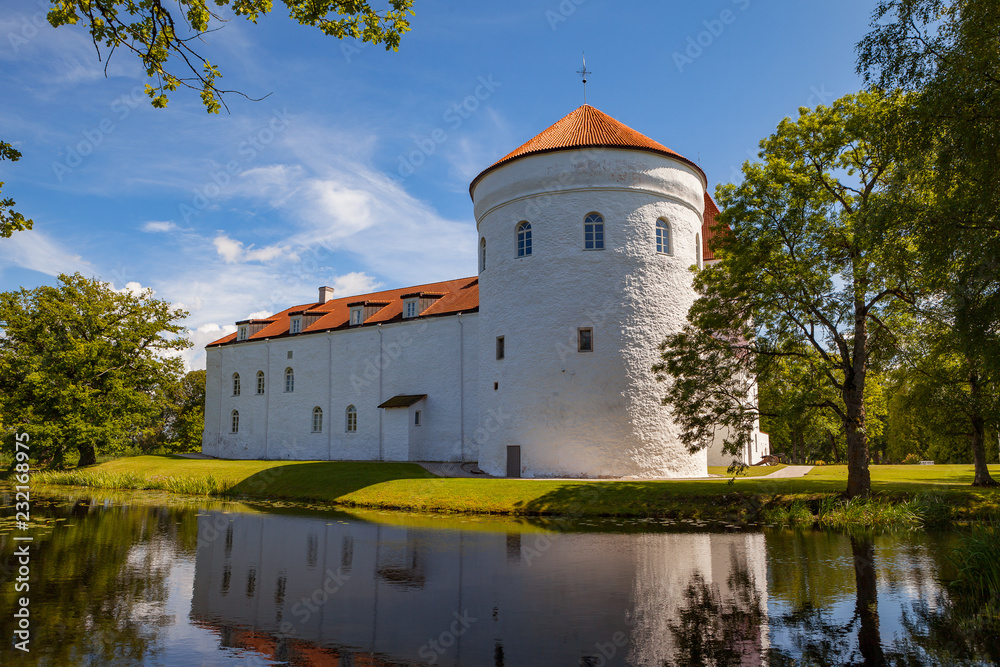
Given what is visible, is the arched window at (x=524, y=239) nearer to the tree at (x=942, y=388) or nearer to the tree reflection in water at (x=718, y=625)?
the tree at (x=942, y=388)

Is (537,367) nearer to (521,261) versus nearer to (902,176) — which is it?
(521,261)

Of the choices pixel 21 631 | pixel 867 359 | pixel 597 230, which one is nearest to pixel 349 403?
pixel 597 230

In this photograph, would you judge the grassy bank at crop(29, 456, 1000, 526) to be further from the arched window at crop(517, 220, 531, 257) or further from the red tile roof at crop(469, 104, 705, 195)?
the red tile roof at crop(469, 104, 705, 195)

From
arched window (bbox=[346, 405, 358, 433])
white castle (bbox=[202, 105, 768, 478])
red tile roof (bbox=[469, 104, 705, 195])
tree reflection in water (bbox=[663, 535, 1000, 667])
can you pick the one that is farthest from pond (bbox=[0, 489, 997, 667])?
arched window (bbox=[346, 405, 358, 433])

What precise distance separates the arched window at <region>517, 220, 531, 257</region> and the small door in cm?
749

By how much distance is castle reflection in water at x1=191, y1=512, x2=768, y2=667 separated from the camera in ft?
21.1

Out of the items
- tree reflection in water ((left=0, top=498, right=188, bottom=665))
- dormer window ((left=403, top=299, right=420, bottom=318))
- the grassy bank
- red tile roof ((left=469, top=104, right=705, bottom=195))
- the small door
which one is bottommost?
tree reflection in water ((left=0, top=498, right=188, bottom=665))

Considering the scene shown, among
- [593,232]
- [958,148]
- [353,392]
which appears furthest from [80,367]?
[958,148]

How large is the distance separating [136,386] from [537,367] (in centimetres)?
2388

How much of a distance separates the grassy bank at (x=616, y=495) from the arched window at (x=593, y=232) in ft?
29.5

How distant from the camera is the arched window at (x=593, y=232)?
24.8m

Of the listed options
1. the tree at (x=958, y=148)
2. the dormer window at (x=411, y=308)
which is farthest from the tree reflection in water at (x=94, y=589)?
the dormer window at (x=411, y=308)

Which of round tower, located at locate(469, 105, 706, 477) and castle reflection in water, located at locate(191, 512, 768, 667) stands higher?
round tower, located at locate(469, 105, 706, 477)

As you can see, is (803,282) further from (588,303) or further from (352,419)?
(352,419)
